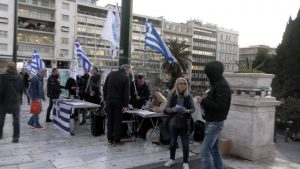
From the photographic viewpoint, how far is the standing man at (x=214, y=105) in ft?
15.9

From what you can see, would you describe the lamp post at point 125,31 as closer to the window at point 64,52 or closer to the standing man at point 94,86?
the standing man at point 94,86

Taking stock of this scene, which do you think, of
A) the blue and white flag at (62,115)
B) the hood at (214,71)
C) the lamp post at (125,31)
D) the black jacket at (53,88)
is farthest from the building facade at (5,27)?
the hood at (214,71)

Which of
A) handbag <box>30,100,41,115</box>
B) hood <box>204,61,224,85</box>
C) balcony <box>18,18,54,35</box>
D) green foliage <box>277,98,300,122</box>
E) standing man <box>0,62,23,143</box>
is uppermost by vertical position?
balcony <box>18,18,54,35</box>

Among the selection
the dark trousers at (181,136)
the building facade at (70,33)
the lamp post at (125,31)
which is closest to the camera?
the dark trousers at (181,136)

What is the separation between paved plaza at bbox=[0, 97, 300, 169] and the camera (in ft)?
20.5

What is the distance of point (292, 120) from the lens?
44281 millimetres

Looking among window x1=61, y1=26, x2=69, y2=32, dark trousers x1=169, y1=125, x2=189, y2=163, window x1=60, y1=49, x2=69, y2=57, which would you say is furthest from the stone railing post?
window x1=61, y1=26, x2=69, y2=32

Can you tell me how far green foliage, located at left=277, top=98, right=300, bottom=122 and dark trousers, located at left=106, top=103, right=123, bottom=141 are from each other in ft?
136

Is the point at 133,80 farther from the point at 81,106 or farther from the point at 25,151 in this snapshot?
the point at 25,151

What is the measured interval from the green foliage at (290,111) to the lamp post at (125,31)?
136ft

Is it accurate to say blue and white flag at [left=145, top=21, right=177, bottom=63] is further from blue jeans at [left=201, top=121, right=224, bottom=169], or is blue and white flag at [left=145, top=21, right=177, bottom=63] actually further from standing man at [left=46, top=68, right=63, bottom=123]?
blue jeans at [left=201, top=121, right=224, bottom=169]

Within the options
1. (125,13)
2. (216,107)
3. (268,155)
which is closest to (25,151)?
(125,13)

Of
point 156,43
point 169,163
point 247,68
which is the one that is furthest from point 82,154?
point 156,43

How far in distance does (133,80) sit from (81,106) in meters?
1.64
